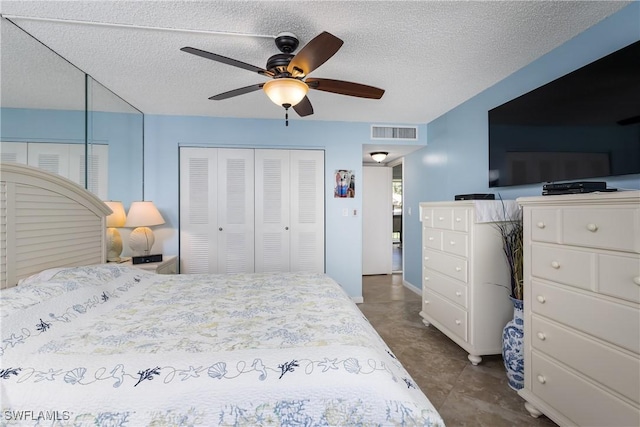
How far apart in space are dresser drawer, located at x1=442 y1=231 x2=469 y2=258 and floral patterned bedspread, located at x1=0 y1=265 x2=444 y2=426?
4.45ft

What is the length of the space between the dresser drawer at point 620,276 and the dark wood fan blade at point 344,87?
1531 mm

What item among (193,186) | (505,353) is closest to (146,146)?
(193,186)

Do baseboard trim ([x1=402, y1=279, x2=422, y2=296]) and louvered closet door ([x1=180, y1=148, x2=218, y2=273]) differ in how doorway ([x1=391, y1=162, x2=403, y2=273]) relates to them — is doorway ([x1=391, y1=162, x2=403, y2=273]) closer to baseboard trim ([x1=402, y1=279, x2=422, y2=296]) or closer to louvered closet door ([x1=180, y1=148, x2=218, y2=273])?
baseboard trim ([x1=402, y1=279, x2=422, y2=296])

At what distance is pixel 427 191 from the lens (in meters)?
4.01

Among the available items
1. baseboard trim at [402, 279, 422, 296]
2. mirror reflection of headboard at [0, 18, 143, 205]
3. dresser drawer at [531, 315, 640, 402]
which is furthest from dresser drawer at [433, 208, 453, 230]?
mirror reflection of headboard at [0, 18, 143, 205]

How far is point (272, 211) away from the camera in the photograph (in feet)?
12.2

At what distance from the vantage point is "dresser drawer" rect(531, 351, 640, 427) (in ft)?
4.17

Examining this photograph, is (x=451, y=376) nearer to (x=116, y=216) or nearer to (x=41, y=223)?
(x=41, y=223)

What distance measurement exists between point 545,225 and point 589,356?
67 cm

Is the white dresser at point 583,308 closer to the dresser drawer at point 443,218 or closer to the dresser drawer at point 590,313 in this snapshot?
the dresser drawer at point 590,313

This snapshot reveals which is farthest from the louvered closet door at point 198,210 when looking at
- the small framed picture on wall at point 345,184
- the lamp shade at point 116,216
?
the small framed picture on wall at point 345,184

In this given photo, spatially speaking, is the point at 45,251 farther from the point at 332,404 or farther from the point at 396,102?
the point at 396,102

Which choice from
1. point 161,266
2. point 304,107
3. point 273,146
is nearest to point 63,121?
point 161,266

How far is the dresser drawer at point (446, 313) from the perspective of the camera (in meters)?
2.41
